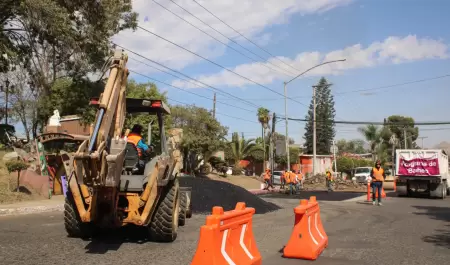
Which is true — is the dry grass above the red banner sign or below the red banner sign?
below

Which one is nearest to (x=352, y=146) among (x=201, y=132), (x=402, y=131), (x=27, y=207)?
(x=402, y=131)

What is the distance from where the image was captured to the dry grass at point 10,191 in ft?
47.8

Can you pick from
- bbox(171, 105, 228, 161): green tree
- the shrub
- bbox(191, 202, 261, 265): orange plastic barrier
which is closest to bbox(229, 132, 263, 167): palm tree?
the shrub

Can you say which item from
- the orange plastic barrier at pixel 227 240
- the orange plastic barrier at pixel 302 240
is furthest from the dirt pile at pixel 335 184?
the orange plastic barrier at pixel 227 240

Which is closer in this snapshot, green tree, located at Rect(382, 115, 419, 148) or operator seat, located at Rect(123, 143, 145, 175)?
operator seat, located at Rect(123, 143, 145, 175)

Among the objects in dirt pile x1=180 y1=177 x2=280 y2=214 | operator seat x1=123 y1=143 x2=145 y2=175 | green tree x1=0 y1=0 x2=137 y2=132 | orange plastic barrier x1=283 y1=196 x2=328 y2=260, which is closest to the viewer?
orange plastic barrier x1=283 y1=196 x2=328 y2=260

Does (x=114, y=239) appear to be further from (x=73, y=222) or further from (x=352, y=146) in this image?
(x=352, y=146)

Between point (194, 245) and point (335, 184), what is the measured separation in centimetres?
3166

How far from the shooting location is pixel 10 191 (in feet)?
50.0

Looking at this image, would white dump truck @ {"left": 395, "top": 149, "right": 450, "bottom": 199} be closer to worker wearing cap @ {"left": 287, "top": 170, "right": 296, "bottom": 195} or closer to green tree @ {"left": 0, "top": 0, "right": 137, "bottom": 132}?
worker wearing cap @ {"left": 287, "top": 170, "right": 296, "bottom": 195}

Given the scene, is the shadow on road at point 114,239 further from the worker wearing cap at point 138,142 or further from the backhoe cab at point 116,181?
the worker wearing cap at point 138,142

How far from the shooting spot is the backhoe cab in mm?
6789

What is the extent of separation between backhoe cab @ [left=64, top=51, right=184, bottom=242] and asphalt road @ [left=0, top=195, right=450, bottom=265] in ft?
1.49

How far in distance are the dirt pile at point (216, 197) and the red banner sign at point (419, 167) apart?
1142 cm
